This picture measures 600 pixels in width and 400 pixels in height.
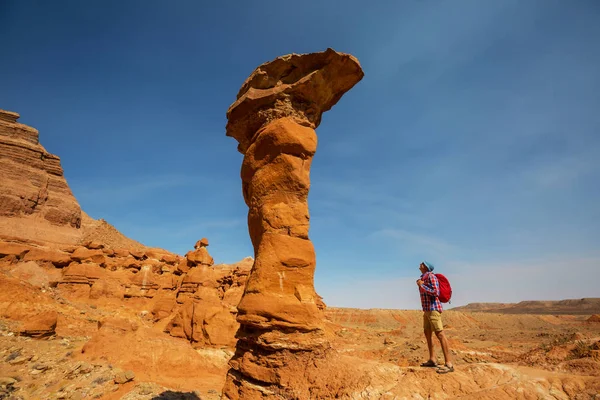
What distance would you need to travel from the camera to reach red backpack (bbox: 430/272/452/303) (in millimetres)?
4688

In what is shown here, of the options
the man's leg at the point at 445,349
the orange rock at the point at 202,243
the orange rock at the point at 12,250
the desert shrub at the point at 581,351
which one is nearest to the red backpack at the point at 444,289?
the man's leg at the point at 445,349

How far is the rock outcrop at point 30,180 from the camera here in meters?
36.8

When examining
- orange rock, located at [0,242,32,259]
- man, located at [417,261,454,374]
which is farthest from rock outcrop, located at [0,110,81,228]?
man, located at [417,261,454,374]

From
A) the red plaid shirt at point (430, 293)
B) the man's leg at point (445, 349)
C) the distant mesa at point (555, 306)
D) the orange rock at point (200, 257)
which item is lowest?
the distant mesa at point (555, 306)

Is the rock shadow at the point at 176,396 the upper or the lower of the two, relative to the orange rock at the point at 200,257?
lower

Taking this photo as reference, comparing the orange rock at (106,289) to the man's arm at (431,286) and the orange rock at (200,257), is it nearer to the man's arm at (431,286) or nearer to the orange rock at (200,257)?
the orange rock at (200,257)

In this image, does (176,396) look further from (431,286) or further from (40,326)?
(431,286)

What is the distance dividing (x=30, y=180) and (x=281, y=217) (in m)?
49.7

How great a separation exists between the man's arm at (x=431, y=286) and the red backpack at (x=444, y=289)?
7cm

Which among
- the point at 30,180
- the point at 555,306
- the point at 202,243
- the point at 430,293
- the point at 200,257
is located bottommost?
the point at 555,306

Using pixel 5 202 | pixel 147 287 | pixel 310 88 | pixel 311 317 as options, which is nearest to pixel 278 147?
pixel 310 88

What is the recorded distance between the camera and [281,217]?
5.43 meters

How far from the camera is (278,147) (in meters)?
5.55

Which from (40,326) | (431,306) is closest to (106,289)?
(40,326)
